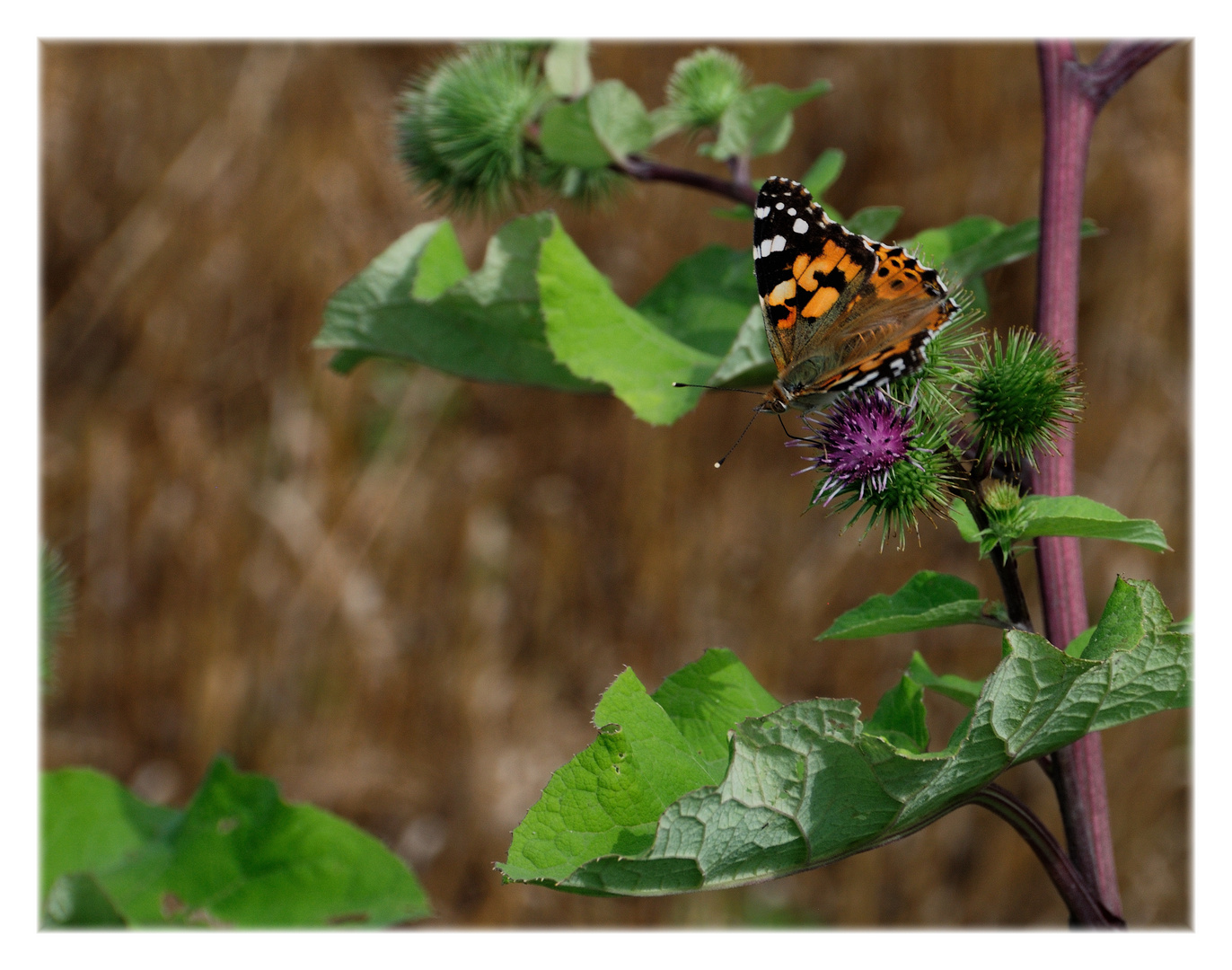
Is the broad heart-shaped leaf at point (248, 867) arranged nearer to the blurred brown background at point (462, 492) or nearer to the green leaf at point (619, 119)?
the green leaf at point (619, 119)

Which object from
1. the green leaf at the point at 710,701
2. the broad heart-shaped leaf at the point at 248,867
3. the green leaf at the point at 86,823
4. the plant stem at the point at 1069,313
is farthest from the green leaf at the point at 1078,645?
the green leaf at the point at 86,823

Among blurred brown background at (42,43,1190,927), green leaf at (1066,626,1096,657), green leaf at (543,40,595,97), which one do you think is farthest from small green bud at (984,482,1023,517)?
blurred brown background at (42,43,1190,927)

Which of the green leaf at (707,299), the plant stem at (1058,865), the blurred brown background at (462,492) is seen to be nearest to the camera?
the plant stem at (1058,865)

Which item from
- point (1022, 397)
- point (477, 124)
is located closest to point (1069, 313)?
point (1022, 397)

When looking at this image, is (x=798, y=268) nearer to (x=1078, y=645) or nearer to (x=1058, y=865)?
(x=1078, y=645)

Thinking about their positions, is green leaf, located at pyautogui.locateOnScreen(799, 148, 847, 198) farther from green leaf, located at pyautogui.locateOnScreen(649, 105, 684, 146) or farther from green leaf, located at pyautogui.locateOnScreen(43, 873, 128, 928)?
green leaf, located at pyautogui.locateOnScreen(43, 873, 128, 928)
